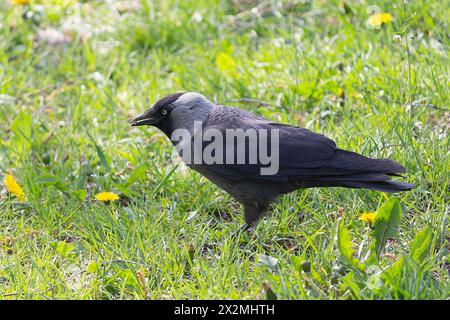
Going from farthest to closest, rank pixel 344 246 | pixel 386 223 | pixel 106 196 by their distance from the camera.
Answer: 1. pixel 106 196
2. pixel 386 223
3. pixel 344 246

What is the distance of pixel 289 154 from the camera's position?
13.6 ft

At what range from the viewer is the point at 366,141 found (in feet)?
15.0

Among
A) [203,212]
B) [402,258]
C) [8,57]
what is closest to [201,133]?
[203,212]

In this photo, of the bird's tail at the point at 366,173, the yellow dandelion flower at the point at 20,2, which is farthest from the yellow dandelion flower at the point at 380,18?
the yellow dandelion flower at the point at 20,2

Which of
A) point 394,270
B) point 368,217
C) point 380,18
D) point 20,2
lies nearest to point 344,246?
point 394,270

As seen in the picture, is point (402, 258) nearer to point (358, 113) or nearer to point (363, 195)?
point (363, 195)

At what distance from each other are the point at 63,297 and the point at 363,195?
5.89ft

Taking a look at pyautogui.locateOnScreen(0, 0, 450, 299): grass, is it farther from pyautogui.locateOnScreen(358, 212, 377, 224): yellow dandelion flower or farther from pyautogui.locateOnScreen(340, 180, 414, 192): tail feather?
pyautogui.locateOnScreen(340, 180, 414, 192): tail feather

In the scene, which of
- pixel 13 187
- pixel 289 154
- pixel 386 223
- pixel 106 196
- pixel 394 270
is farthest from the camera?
pixel 13 187

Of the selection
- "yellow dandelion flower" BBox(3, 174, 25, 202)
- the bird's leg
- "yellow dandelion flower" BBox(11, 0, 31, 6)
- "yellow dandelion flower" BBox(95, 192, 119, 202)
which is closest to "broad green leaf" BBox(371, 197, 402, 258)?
the bird's leg

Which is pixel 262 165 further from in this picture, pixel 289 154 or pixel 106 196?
pixel 106 196

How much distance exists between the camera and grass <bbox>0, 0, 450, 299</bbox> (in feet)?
12.0

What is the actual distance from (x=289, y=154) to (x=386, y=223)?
0.74 meters

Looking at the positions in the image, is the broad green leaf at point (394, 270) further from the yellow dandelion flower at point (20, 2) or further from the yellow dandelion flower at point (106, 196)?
the yellow dandelion flower at point (20, 2)
